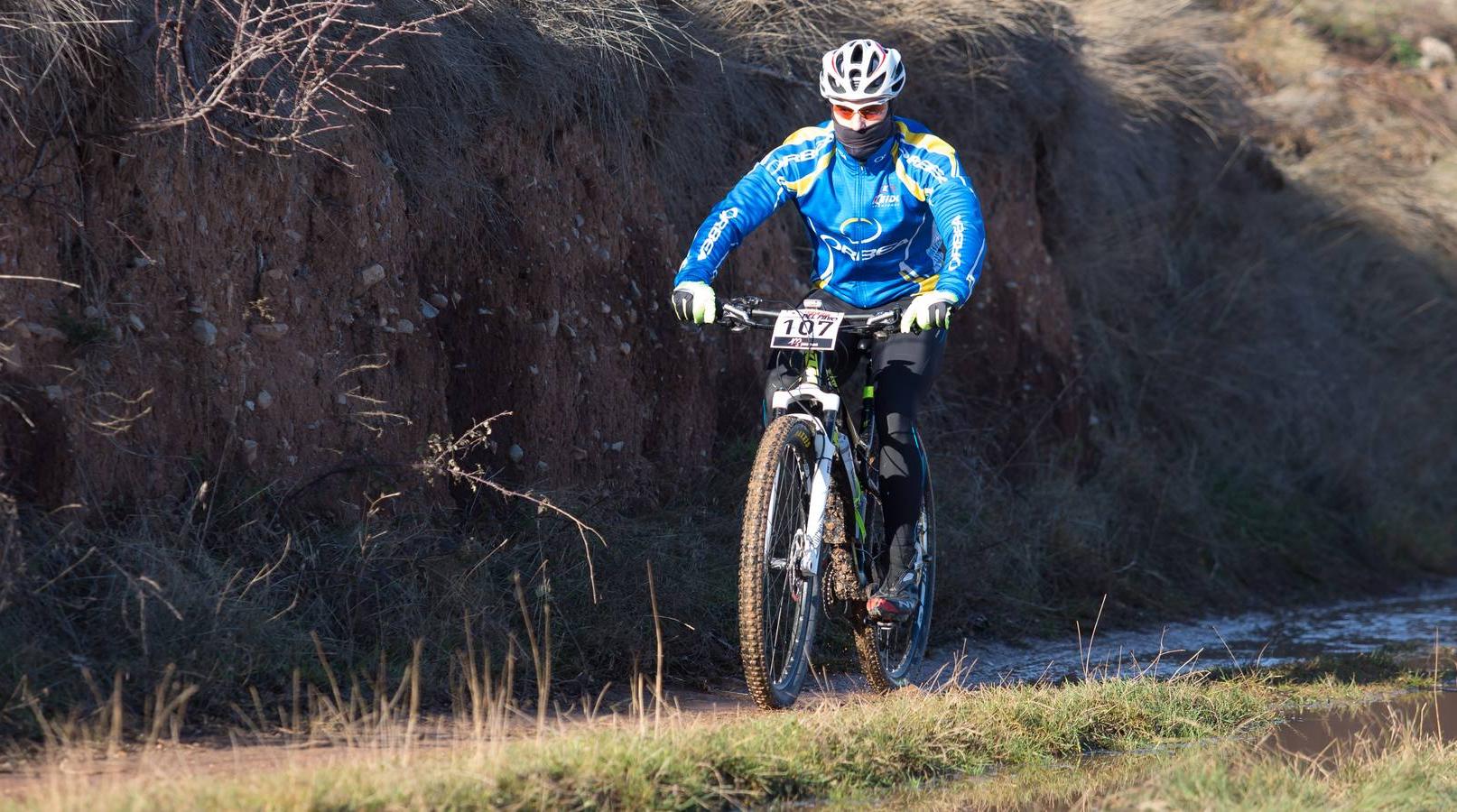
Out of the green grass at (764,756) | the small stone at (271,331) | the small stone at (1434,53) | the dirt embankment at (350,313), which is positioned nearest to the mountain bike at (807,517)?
the green grass at (764,756)

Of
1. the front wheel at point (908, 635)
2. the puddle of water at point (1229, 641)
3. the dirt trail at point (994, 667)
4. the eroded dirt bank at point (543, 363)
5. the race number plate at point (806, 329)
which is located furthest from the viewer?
the puddle of water at point (1229, 641)

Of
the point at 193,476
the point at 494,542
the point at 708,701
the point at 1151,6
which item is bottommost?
the point at 708,701

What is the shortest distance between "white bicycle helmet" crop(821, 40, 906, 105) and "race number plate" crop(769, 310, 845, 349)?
887mm

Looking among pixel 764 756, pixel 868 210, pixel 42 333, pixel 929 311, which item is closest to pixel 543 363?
pixel 868 210

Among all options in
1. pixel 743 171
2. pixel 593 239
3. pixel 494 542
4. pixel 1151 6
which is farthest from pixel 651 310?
pixel 1151 6

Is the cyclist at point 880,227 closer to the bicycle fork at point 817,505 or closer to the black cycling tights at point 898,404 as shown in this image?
the black cycling tights at point 898,404

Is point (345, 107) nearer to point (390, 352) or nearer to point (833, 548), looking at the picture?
point (390, 352)

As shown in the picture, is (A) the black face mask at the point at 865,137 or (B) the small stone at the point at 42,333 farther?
(A) the black face mask at the point at 865,137

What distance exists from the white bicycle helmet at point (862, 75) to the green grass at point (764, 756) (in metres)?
2.14

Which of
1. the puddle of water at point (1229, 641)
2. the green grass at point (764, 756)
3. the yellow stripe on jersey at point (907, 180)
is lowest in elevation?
the puddle of water at point (1229, 641)

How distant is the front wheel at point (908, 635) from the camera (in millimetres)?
5684

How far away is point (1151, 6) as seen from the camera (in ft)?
42.8

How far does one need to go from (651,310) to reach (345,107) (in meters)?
2.00

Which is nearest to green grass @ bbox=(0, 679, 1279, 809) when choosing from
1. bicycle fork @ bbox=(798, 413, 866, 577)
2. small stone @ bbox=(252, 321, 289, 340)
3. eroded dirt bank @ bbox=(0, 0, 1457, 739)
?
bicycle fork @ bbox=(798, 413, 866, 577)
